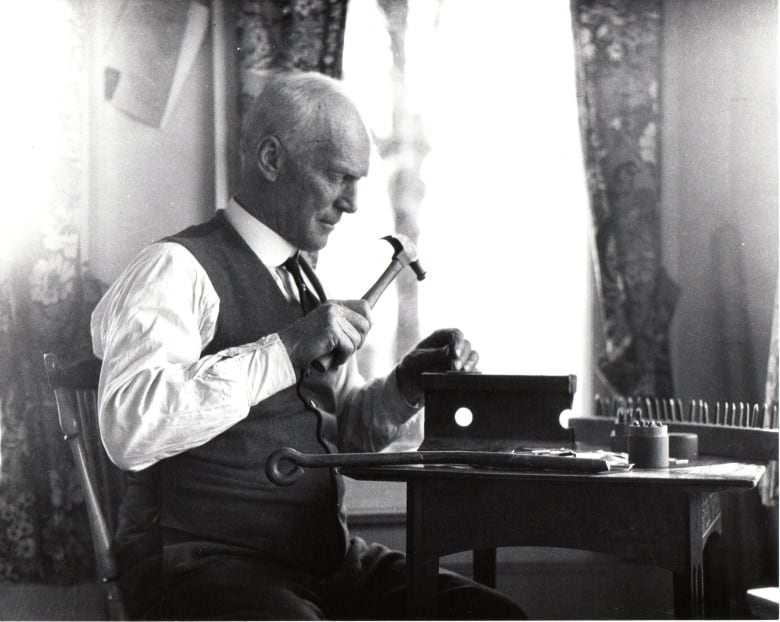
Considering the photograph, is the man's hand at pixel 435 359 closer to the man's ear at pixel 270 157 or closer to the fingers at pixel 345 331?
the fingers at pixel 345 331

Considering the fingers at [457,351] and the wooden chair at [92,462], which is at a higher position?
the fingers at [457,351]

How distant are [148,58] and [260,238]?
0.62 meters

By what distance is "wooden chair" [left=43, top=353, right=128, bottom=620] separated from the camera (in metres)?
1.93

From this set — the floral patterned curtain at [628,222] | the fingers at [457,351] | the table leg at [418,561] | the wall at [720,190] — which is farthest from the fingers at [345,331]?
the wall at [720,190]

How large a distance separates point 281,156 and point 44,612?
1105 mm

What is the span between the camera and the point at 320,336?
73.1 inches

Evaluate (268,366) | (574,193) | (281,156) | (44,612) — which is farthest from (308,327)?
(574,193)

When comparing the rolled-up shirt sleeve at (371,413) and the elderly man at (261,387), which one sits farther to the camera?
the rolled-up shirt sleeve at (371,413)

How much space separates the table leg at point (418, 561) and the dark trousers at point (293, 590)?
0.67 ft

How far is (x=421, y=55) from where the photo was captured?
2619 mm

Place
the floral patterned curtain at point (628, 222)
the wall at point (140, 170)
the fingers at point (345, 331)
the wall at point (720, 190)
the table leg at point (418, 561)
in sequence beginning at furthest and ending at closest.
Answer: the floral patterned curtain at point (628, 222) < the wall at point (720, 190) < the wall at point (140, 170) < the fingers at point (345, 331) < the table leg at point (418, 561)

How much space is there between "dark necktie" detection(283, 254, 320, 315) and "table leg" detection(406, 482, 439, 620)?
0.58 m

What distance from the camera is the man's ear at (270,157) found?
210 centimetres

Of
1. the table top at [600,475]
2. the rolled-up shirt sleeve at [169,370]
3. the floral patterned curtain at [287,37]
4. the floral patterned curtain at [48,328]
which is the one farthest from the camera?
the floral patterned curtain at [287,37]
